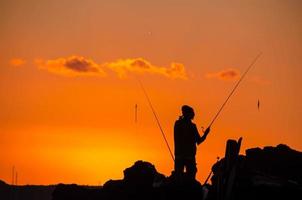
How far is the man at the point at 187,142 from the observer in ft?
88.6

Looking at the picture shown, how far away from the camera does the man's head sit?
27.0 metres

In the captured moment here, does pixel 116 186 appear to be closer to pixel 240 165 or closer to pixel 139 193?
pixel 139 193

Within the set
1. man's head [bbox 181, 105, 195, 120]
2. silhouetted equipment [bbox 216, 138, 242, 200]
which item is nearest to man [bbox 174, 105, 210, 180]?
man's head [bbox 181, 105, 195, 120]

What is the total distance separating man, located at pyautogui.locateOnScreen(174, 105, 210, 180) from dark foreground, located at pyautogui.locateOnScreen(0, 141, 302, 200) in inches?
14.7

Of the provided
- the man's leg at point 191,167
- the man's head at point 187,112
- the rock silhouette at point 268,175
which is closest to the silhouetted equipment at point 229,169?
the rock silhouette at point 268,175

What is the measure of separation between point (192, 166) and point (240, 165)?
2.32 metres

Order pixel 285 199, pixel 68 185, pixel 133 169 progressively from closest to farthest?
1. pixel 285 199
2. pixel 133 169
3. pixel 68 185

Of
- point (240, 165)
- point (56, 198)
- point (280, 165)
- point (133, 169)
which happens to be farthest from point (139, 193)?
point (56, 198)

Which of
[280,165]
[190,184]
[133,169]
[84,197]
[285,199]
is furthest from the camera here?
[84,197]

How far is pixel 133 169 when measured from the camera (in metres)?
34.2

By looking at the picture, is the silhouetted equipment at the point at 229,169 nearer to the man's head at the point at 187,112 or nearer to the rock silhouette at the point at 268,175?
the rock silhouette at the point at 268,175

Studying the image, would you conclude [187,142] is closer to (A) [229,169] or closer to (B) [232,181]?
(A) [229,169]

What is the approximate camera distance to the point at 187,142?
88.9 ft

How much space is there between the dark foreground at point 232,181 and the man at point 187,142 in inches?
14.7
